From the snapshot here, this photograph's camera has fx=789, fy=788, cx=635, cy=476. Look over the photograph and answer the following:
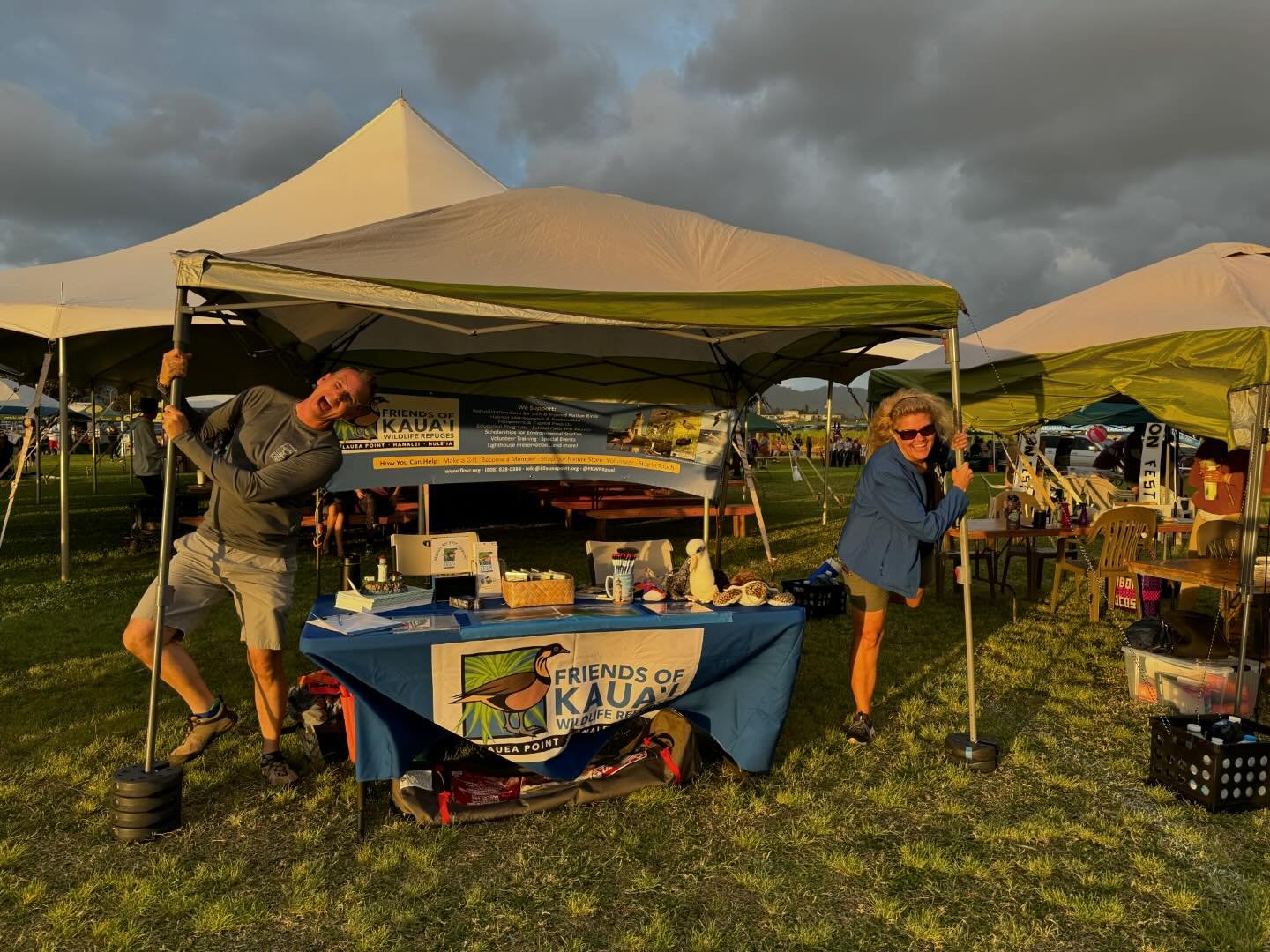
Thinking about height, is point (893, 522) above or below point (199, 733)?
above

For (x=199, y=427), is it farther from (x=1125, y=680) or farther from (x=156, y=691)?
(x=1125, y=680)

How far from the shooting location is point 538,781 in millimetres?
3197

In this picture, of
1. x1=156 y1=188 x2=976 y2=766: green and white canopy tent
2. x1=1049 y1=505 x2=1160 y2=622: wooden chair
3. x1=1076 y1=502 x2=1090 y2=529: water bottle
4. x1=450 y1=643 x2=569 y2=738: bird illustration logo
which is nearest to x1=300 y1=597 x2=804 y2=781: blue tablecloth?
x1=450 y1=643 x2=569 y2=738: bird illustration logo

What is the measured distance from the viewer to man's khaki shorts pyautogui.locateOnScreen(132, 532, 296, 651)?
123 inches

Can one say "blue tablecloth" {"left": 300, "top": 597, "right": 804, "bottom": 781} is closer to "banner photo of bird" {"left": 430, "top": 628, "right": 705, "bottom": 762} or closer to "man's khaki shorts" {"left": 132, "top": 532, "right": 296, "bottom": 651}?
"banner photo of bird" {"left": 430, "top": 628, "right": 705, "bottom": 762}

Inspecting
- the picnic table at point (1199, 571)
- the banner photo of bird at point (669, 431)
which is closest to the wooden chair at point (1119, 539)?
the picnic table at point (1199, 571)

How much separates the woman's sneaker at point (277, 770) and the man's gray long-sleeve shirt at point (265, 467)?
0.86 metres

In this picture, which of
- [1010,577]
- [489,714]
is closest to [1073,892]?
[489,714]

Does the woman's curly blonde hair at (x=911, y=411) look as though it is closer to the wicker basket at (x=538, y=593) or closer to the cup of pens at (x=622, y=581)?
the cup of pens at (x=622, y=581)

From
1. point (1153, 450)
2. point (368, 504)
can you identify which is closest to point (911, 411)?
point (368, 504)

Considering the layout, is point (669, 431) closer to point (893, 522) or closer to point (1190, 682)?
point (893, 522)

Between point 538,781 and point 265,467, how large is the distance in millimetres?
1637

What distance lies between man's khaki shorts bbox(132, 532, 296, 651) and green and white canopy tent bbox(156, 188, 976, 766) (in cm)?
97

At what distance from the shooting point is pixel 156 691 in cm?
293
